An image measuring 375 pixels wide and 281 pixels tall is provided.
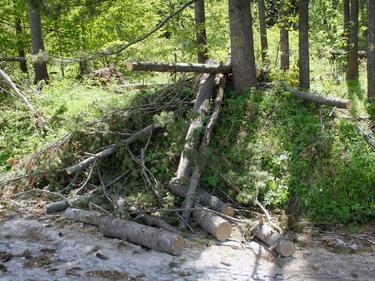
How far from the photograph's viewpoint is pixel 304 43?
9.59m

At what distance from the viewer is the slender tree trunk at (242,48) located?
30.3 ft

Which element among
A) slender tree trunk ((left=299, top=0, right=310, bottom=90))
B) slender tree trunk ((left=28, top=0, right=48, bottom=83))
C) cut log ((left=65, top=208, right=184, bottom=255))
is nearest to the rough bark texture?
cut log ((left=65, top=208, right=184, bottom=255))

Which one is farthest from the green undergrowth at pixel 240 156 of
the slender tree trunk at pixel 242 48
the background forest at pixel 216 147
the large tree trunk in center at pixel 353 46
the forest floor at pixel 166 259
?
the large tree trunk in center at pixel 353 46

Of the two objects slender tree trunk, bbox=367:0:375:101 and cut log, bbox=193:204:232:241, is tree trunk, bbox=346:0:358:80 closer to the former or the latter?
slender tree trunk, bbox=367:0:375:101

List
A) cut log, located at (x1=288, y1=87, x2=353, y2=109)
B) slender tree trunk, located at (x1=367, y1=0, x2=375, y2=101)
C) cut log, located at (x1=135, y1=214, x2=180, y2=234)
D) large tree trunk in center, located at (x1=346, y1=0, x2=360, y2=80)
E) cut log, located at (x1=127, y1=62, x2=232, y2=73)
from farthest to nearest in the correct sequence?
large tree trunk in center, located at (x1=346, y1=0, x2=360, y2=80)
slender tree trunk, located at (x1=367, y1=0, x2=375, y2=101)
cut log, located at (x1=127, y1=62, x2=232, y2=73)
cut log, located at (x1=288, y1=87, x2=353, y2=109)
cut log, located at (x1=135, y1=214, x2=180, y2=234)

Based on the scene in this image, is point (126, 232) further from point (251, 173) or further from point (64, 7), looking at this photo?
point (64, 7)

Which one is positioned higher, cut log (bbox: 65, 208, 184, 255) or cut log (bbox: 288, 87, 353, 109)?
cut log (bbox: 288, 87, 353, 109)

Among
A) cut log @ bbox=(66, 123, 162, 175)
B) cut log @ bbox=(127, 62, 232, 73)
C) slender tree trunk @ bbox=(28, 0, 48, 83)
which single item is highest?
slender tree trunk @ bbox=(28, 0, 48, 83)

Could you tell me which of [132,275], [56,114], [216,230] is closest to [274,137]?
[216,230]

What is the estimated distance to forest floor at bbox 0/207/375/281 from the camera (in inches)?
212

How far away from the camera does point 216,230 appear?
21.2 ft

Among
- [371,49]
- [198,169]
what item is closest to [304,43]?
[371,49]

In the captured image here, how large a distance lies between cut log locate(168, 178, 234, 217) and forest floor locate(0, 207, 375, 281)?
520 mm

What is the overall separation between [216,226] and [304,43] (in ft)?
16.2
